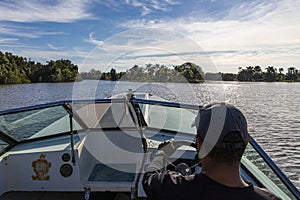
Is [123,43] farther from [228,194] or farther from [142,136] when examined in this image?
[228,194]

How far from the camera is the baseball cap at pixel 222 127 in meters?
1.18

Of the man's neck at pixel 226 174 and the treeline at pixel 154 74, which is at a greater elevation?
the treeline at pixel 154 74

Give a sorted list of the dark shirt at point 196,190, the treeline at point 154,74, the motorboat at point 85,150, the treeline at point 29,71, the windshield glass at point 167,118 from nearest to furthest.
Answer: the dark shirt at point 196,190 < the motorboat at point 85,150 < the treeline at point 154,74 < the windshield glass at point 167,118 < the treeline at point 29,71

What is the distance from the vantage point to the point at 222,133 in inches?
46.9

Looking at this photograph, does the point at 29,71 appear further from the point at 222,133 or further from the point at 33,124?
the point at 222,133

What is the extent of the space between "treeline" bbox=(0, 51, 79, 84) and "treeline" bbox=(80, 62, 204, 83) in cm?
4645

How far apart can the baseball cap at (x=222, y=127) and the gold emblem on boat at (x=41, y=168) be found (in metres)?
2.53

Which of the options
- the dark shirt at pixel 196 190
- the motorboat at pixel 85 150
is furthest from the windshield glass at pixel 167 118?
the dark shirt at pixel 196 190

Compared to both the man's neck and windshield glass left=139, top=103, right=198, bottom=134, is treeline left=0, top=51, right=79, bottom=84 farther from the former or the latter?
the man's neck

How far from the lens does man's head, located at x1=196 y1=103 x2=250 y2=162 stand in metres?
1.17

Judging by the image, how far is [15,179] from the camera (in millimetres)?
3316

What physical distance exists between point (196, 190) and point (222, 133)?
269mm

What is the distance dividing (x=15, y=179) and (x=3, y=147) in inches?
16.5

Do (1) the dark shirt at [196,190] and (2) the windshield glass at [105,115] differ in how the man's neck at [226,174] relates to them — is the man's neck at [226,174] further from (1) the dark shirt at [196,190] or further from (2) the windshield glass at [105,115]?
(2) the windshield glass at [105,115]
